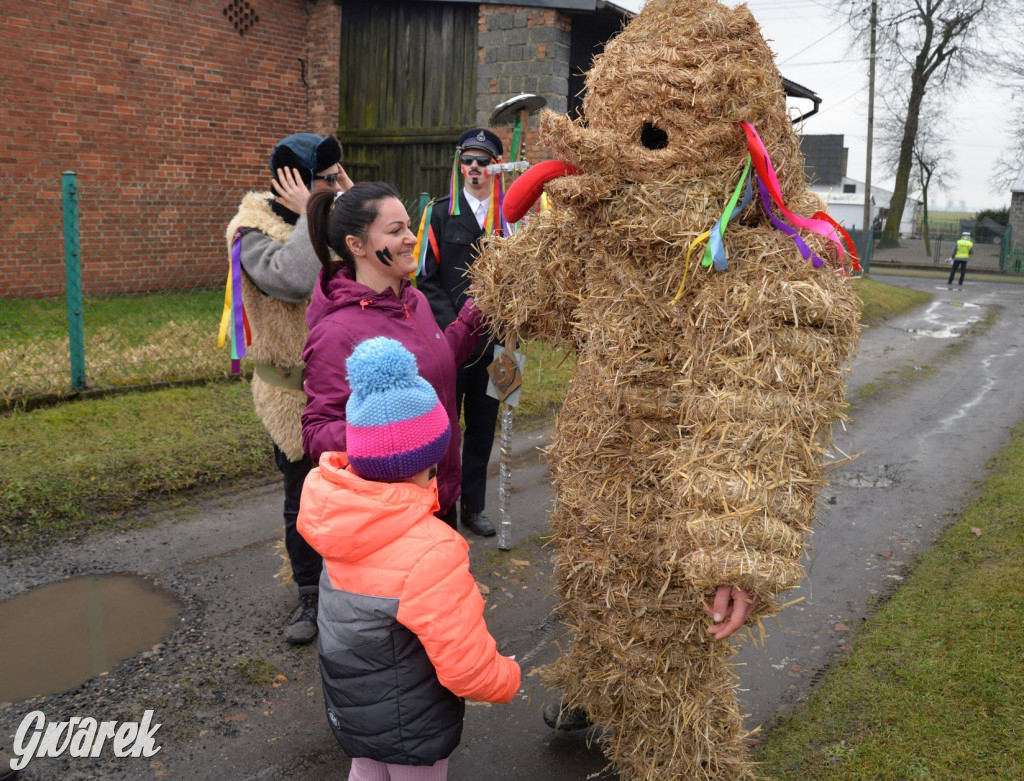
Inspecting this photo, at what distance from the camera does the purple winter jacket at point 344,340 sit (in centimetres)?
265

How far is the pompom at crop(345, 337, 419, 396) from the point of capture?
204 centimetres

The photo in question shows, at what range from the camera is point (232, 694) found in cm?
332

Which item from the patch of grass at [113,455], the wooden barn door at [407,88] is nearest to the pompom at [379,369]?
the patch of grass at [113,455]

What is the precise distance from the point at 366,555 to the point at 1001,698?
2.81 m

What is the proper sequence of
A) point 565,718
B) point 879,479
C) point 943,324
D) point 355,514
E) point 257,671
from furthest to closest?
point 943,324 → point 879,479 → point 257,671 → point 565,718 → point 355,514

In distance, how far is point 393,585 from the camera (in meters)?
2.00

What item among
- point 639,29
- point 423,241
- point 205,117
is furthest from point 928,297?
point 639,29

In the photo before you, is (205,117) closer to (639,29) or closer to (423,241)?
(423,241)

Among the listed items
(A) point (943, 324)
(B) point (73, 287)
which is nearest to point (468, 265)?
(B) point (73, 287)

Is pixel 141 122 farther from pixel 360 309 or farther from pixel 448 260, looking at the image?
pixel 360 309

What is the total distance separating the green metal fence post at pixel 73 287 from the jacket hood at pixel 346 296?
4.62 m

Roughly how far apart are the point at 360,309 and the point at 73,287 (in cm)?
504

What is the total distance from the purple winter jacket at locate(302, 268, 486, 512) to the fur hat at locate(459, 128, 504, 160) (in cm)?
214

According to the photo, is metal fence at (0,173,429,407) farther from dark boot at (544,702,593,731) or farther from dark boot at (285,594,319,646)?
dark boot at (544,702,593,731)
